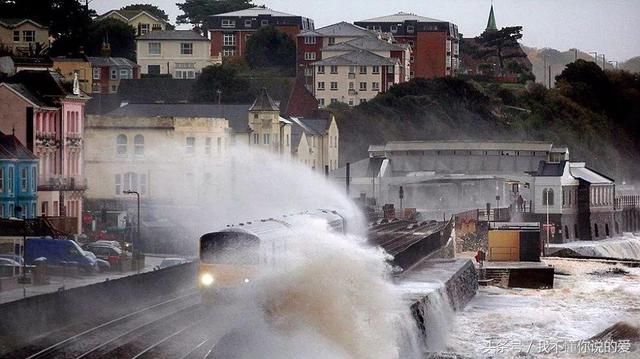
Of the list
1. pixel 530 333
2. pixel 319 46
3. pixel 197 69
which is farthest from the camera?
pixel 319 46

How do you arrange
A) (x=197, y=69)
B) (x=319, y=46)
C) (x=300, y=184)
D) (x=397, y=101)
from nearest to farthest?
(x=300, y=184) → (x=197, y=69) → (x=397, y=101) → (x=319, y=46)

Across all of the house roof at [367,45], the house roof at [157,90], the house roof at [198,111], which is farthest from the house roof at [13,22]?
the house roof at [367,45]

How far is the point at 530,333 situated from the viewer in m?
46.5

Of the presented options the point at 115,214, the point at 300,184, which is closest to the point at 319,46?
the point at 300,184

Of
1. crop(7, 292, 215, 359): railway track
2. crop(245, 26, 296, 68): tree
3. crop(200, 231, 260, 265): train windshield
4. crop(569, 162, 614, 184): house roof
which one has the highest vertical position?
crop(245, 26, 296, 68): tree

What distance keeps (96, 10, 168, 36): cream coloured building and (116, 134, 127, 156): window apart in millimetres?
62891

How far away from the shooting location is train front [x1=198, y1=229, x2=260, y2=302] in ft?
119

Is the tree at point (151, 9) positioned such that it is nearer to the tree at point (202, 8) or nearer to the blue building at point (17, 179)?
the tree at point (202, 8)

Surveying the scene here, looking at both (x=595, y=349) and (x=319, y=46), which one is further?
(x=319, y=46)

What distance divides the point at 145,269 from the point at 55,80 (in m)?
11.9

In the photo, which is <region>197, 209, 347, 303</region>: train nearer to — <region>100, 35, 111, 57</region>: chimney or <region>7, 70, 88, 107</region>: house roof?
<region>7, 70, 88, 107</region>: house roof

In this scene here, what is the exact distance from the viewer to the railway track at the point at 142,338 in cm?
3225

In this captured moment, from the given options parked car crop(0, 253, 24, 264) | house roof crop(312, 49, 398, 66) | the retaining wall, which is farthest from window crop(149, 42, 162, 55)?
parked car crop(0, 253, 24, 264)

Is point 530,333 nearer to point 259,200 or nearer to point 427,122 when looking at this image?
point 259,200
